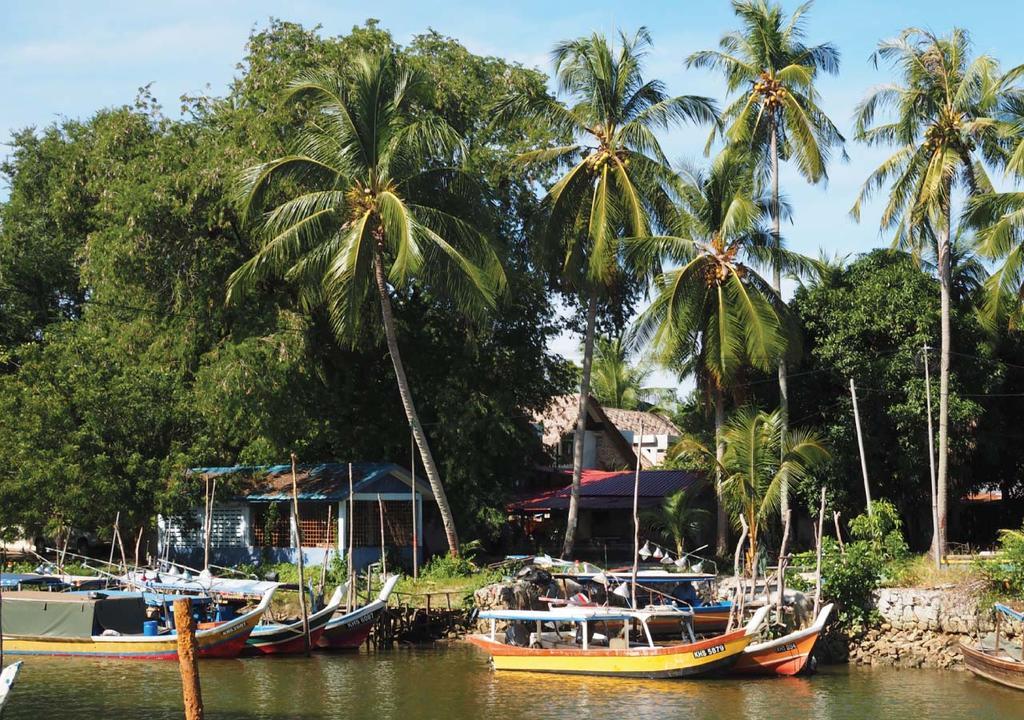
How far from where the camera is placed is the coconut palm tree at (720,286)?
3494cm

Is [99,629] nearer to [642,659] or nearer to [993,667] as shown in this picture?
[642,659]

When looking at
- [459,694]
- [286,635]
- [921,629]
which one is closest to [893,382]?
[921,629]

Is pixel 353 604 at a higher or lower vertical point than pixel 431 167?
lower

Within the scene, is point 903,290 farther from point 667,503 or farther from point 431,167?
point 431,167

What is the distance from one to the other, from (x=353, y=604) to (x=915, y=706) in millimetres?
14145

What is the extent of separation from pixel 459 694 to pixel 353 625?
624cm

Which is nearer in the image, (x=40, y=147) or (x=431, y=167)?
(x=431, y=167)

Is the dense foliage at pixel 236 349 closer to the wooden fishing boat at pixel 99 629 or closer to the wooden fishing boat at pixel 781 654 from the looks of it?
the wooden fishing boat at pixel 99 629

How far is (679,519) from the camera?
36.4m

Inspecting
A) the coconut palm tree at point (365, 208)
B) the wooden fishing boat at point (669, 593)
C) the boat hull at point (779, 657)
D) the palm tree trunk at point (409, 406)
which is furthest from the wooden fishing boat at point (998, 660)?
the coconut palm tree at point (365, 208)

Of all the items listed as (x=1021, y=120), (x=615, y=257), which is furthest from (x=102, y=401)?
(x=1021, y=120)

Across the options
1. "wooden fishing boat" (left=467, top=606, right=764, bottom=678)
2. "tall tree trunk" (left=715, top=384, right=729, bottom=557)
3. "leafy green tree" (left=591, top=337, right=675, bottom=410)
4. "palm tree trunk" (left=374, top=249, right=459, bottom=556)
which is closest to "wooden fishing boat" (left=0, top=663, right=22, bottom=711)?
"wooden fishing boat" (left=467, top=606, right=764, bottom=678)

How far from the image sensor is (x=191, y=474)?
123ft

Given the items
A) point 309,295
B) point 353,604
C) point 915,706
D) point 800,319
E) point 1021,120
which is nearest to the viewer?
point 915,706
